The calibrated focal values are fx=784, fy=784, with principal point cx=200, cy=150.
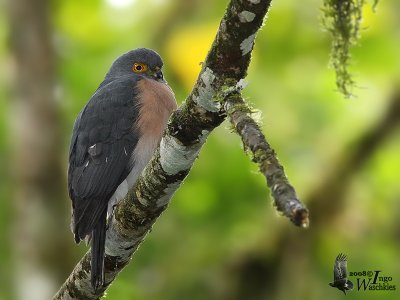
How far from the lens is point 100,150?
15.9ft

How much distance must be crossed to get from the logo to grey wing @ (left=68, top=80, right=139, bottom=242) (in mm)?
1396

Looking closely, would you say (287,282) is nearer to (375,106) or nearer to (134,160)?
(375,106)

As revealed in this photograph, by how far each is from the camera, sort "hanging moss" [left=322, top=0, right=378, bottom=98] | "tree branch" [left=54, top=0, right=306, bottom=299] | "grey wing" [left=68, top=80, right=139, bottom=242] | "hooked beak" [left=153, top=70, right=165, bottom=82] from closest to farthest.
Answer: "tree branch" [left=54, top=0, right=306, bottom=299], "hanging moss" [left=322, top=0, right=378, bottom=98], "grey wing" [left=68, top=80, right=139, bottom=242], "hooked beak" [left=153, top=70, right=165, bottom=82]

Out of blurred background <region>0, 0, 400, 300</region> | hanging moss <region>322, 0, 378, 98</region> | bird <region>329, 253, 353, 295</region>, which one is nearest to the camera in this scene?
hanging moss <region>322, 0, 378, 98</region>

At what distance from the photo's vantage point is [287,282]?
23.1 feet

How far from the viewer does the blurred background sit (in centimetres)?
659

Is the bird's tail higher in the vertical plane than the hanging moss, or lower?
lower

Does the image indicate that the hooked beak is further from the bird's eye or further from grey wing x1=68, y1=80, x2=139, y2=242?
grey wing x1=68, y1=80, x2=139, y2=242

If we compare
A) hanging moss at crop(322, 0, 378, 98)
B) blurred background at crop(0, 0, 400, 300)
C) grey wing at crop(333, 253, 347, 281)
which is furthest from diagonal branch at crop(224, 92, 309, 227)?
blurred background at crop(0, 0, 400, 300)

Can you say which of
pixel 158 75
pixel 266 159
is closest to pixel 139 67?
pixel 158 75

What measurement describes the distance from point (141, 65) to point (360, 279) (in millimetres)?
2707

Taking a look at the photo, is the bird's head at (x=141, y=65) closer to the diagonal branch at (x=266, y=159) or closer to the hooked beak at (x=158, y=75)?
the hooked beak at (x=158, y=75)

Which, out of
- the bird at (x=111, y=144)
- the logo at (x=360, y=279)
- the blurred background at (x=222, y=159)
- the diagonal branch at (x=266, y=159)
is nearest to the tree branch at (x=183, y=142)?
the diagonal branch at (x=266, y=159)

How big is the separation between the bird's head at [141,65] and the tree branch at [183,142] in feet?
6.10
